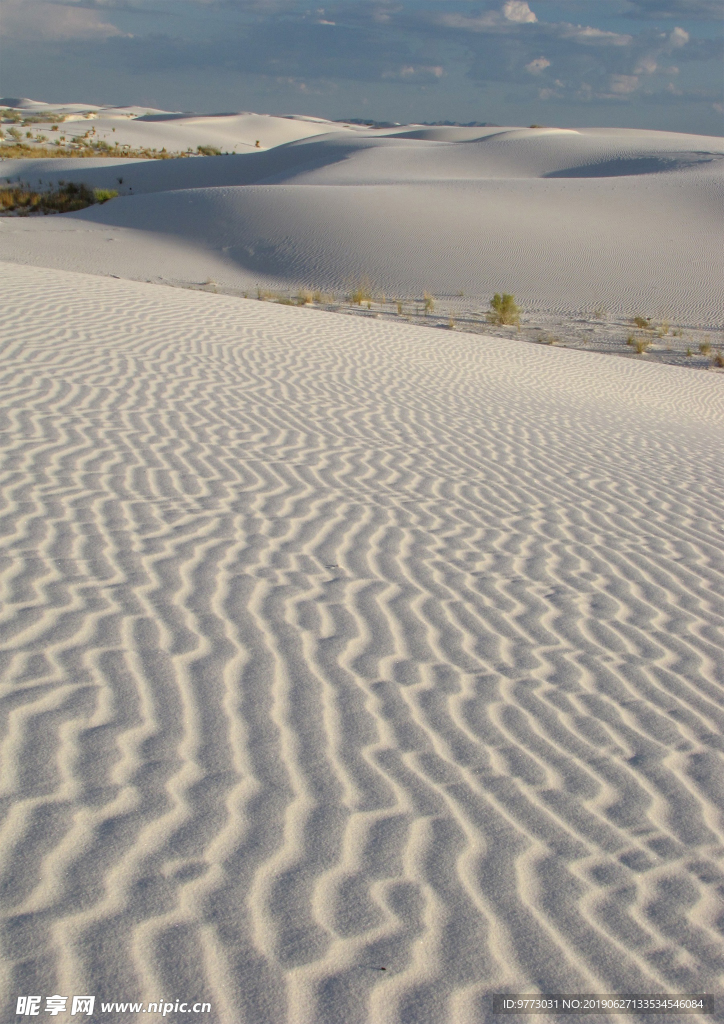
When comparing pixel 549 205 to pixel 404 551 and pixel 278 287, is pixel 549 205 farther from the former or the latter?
pixel 404 551

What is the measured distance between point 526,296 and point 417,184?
10.3 meters

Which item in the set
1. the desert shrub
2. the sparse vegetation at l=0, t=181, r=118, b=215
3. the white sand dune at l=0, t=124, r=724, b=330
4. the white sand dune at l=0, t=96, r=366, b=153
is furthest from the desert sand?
the white sand dune at l=0, t=96, r=366, b=153

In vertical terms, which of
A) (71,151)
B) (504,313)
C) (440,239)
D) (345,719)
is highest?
(71,151)

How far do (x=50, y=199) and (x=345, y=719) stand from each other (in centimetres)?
3209

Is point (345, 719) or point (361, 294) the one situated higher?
point (361, 294)

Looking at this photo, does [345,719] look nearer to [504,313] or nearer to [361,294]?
[504,313]

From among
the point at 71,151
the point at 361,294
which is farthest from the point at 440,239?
the point at 71,151

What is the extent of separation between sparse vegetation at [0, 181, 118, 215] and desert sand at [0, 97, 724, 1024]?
23301 millimetres

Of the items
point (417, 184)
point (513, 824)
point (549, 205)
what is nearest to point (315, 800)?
point (513, 824)

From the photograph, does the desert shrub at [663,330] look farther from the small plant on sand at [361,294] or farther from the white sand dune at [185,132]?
the white sand dune at [185,132]

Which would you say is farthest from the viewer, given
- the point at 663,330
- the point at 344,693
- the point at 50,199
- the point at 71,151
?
the point at 71,151

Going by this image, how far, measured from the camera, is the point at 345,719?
3.29 m

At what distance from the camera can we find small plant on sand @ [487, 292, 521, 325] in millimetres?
17750

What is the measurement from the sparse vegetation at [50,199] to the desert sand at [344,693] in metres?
23.3
